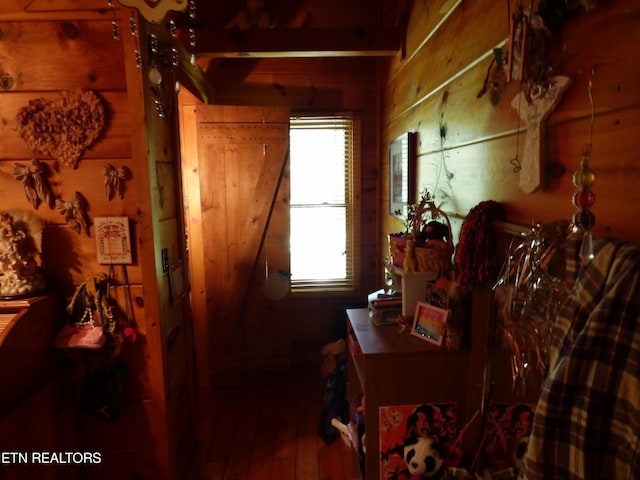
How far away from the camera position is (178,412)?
75.0 inches

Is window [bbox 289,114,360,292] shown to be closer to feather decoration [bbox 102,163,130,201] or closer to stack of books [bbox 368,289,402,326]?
feather decoration [bbox 102,163,130,201]

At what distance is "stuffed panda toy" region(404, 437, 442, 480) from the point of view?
109 cm

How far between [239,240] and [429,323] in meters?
1.78

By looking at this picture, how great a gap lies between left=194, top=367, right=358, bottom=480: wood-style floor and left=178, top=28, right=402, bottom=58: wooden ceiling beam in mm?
2261

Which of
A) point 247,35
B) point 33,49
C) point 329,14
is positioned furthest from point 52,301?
point 329,14

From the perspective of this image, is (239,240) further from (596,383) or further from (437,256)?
(596,383)

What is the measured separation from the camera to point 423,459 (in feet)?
3.61

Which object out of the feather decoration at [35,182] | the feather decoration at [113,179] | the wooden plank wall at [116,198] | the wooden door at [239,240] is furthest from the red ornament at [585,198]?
the wooden door at [239,240]

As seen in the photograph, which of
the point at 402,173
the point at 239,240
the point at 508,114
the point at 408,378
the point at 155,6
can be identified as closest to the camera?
the point at 508,114

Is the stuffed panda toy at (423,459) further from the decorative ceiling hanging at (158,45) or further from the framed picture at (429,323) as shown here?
the decorative ceiling hanging at (158,45)

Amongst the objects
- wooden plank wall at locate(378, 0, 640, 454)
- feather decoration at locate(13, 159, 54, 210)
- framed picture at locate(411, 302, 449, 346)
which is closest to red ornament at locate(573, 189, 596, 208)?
wooden plank wall at locate(378, 0, 640, 454)

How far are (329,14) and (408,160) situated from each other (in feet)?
5.11

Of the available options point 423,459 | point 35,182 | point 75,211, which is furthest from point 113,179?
point 423,459

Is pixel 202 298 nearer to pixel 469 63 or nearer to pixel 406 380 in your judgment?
pixel 406 380
